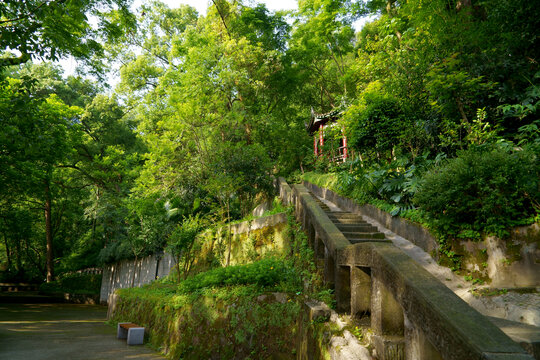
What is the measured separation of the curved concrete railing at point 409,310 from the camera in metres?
1.75

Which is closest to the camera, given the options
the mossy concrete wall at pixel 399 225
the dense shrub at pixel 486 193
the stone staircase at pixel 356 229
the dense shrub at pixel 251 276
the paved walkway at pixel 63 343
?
the dense shrub at pixel 486 193

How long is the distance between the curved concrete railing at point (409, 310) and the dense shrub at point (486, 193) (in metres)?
2.41

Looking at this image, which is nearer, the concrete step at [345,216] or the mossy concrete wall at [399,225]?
the mossy concrete wall at [399,225]

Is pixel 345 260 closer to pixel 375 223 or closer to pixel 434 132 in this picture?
pixel 375 223

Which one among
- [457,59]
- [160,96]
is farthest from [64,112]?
[457,59]

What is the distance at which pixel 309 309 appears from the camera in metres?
4.02

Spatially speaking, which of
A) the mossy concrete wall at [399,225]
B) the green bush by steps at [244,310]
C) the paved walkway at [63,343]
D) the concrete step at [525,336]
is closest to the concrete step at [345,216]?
the mossy concrete wall at [399,225]

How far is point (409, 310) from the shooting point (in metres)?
2.33

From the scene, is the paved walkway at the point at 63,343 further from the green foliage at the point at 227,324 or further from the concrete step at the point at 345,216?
the concrete step at the point at 345,216

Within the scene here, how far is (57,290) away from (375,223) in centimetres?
2648

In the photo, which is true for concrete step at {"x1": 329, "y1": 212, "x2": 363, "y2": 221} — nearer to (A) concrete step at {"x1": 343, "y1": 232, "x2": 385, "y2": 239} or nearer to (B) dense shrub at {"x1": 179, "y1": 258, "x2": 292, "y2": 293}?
(A) concrete step at {"x1": 343, "y1": 232, "x2": 385, "y2": 239}

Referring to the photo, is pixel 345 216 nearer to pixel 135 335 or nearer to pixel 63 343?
pixel 135 335

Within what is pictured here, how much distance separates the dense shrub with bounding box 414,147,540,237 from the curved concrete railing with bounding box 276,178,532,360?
7.92 feet

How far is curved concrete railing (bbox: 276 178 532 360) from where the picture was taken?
175 cm
